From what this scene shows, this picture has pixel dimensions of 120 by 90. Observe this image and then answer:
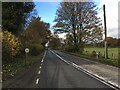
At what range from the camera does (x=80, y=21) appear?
227 ft

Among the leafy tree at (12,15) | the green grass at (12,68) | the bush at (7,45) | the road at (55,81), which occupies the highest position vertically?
the leafy tree at (12,15)

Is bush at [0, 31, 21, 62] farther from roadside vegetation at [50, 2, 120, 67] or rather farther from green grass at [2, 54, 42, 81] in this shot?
roadside vegetation at [50, 2, 120, 67]

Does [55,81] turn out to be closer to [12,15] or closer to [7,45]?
[7,45]

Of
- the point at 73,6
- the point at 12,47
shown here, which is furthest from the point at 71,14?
the point at 12,47

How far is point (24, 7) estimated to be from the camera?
4031 centimetres

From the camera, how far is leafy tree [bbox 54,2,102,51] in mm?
68125

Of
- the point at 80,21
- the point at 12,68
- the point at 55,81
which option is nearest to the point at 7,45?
the point at 12,68

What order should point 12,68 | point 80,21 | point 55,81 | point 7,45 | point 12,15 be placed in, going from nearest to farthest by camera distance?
point 55,81 < point 12,68 < point 7,45 < point 12,15 < point 80,21

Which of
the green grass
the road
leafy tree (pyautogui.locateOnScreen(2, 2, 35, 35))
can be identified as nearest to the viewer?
the road

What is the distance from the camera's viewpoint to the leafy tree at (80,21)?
224 feet

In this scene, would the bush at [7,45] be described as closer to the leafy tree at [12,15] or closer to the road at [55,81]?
the leafy tree at [12,15]

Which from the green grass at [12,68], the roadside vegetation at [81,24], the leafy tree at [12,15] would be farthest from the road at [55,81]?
the roadside vegetation at [81,24]

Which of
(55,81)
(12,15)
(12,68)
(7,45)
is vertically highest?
(12,15)

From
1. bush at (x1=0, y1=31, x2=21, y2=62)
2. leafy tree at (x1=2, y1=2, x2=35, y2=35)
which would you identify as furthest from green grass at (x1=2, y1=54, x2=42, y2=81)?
leafy tree at (x1=2, y1=2, x2=35, y2=35)
